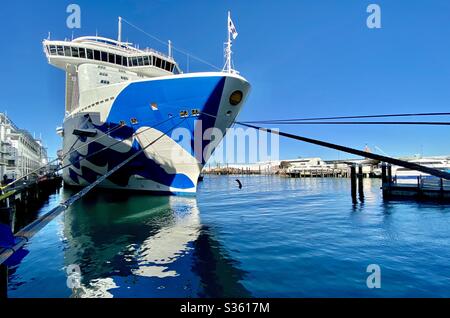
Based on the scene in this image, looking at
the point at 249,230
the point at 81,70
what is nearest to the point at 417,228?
the point at 249,230

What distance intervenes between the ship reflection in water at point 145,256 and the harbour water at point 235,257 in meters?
0.03

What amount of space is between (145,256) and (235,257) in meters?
2.58

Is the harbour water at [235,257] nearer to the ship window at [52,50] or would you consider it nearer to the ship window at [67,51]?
the ship window at [67,51]

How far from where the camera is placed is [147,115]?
55.2 feet

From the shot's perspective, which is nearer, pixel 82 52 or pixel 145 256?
pixel 145 256

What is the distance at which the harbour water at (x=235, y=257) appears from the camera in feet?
18.1

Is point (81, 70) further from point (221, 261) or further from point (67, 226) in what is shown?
point (221, 261)

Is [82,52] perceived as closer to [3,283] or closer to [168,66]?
[168,66]

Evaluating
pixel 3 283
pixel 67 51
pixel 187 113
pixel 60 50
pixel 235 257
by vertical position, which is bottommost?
pixel 235 257

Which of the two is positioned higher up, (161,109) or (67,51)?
(67,51)

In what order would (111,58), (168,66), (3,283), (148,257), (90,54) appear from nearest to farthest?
(3,283) < (148,257) < (90,54) < (111,58) < (168,66)

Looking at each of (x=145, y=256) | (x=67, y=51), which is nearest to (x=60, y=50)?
(x=67, y=51)

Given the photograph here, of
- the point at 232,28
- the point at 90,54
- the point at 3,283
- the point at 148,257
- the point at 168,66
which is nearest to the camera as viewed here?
the point at 3,283
